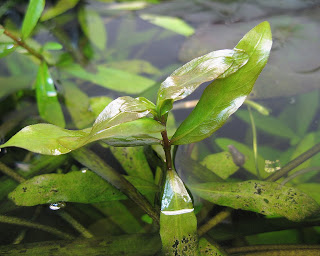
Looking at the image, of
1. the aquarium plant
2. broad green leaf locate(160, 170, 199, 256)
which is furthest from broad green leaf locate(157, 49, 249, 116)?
broad green leaf locate(160, 170, 199, 256)

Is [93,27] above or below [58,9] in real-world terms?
below

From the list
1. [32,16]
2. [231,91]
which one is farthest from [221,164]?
[32,16]

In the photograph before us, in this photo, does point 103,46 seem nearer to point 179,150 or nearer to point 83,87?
point 83,87

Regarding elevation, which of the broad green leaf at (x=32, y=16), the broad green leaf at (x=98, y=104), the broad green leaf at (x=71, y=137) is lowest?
the broad green leaf at (x=71, y=137)

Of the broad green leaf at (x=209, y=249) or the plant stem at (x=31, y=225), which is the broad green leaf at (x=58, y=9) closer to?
the plant stem at (x=31, y=225)

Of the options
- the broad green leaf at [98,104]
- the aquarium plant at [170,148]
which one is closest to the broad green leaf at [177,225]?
the aquarium plant at [170,148]

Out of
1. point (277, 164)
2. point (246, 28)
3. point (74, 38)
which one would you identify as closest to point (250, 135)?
point (277, 164)

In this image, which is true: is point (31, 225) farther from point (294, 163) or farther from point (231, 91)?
point (294, 163)
